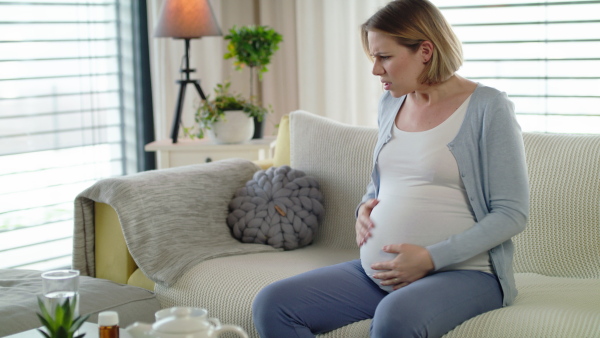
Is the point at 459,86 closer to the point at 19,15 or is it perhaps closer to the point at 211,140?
the point at 211,140

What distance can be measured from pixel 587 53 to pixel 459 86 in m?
1.95

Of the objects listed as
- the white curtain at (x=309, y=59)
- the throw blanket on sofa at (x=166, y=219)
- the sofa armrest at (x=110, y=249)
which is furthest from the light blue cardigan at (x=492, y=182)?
the white curtain at (x=309, y=59)

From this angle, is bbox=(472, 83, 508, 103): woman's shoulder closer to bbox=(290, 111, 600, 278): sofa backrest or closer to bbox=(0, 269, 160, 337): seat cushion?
bbox=(290, 111, 600, 278): sofa backrest

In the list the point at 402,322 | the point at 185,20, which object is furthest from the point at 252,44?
the point at 402,322

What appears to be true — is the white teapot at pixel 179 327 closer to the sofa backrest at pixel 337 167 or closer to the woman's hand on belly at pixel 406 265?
the woman's hand on belly at pixel 406 265

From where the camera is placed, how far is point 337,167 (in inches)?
93.1

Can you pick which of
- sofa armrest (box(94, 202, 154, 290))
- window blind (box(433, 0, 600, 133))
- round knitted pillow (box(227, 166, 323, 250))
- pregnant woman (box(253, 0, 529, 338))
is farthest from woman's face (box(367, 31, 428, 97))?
window blind (box(433, 0, 600, 133))

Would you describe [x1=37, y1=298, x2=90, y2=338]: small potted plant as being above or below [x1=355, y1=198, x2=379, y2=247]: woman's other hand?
below

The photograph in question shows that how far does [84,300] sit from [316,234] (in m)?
0.78

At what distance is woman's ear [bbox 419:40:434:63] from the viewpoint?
→ 167 centimetres

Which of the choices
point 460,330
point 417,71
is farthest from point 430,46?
point 460,330

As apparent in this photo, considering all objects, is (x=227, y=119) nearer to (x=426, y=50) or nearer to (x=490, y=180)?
(x=426, y=50)

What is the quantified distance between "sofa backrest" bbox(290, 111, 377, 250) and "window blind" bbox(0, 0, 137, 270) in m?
1.41

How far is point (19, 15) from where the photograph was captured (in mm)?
3215
